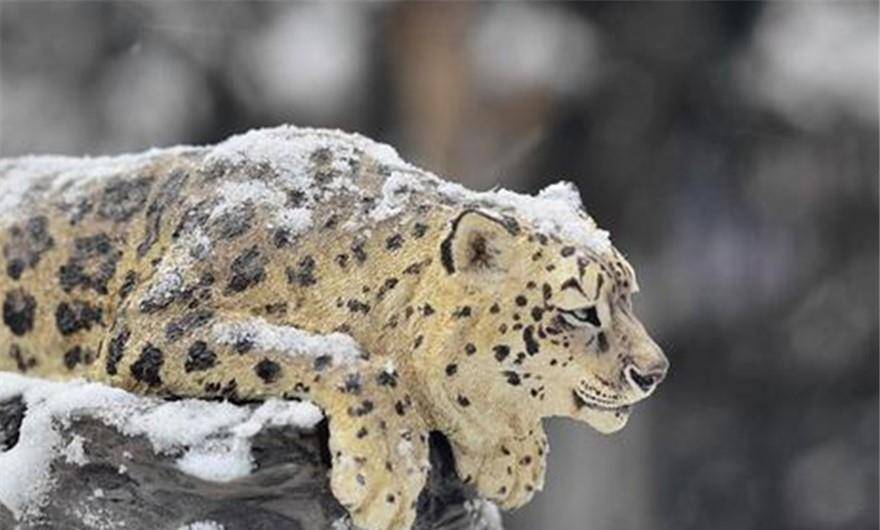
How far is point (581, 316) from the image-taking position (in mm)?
1737

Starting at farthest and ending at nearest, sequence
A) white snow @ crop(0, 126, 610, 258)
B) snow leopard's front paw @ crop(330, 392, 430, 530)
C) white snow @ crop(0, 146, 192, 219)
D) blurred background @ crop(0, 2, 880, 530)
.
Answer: blurred background @ crop(0, 2, 880, 530), white snow @ crop(0, 146, 192, 219), white snow @ crop(0, 126, 610, 258), snow leopard's front paw @ crop(330, 392, 430, 530)

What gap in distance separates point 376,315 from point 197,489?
252mm

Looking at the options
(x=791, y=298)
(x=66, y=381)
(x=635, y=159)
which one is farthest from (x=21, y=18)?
(x=66, y=381)

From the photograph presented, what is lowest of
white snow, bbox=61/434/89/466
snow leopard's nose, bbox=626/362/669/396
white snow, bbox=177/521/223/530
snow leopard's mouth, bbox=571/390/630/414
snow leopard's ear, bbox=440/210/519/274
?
white snow, bbox=177/521/223/530

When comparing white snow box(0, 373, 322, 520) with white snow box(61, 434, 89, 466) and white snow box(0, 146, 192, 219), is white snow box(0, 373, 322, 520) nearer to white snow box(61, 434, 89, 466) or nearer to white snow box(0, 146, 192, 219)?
white snow box(61, 434, 89, 466)

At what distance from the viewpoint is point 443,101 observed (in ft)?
20.8

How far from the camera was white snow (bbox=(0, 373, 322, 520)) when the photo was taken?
1.75 meters

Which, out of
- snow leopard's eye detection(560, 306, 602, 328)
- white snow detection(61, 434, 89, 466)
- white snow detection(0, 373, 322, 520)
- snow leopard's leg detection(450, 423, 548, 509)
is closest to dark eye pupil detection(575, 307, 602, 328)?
snow leopard's eye detection(560, 306, 602, 328)

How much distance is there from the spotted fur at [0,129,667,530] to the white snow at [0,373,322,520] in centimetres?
3

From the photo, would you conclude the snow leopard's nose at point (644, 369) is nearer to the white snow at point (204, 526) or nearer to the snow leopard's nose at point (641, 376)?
the snow leopard's nose at point (641, 376)

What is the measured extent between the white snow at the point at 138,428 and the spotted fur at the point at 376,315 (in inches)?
1.0

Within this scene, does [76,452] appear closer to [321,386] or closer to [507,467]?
[321,386]

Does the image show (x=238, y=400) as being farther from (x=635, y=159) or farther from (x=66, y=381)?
(x=635, y=159)

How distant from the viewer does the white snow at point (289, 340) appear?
69.6 inches
